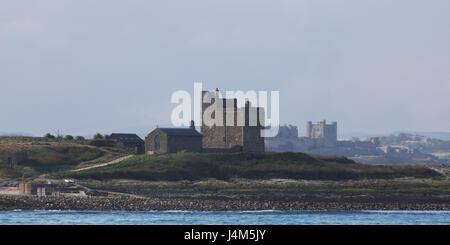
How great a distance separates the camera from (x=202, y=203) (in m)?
69.6

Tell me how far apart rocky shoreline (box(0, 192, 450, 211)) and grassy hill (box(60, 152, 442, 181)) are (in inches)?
526

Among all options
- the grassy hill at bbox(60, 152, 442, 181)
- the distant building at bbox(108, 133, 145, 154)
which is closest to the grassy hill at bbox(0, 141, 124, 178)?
the grassy hill at bbox(60, 152, 442, 181)

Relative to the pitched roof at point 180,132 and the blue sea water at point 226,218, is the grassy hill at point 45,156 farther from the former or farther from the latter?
the blue sea water at point 226,218

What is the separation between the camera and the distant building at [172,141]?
332 ft

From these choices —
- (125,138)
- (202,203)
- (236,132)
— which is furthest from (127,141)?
(202,203)

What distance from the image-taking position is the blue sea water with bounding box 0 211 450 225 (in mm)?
54812

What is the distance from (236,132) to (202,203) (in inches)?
1540

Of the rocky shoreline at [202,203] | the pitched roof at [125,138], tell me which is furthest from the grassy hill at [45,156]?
the rocky shoreline at [202,203]

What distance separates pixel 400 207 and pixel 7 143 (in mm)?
60038

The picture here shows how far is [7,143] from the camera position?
104000 mm

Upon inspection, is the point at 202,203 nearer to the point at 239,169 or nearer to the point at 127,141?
the point at 239,169
